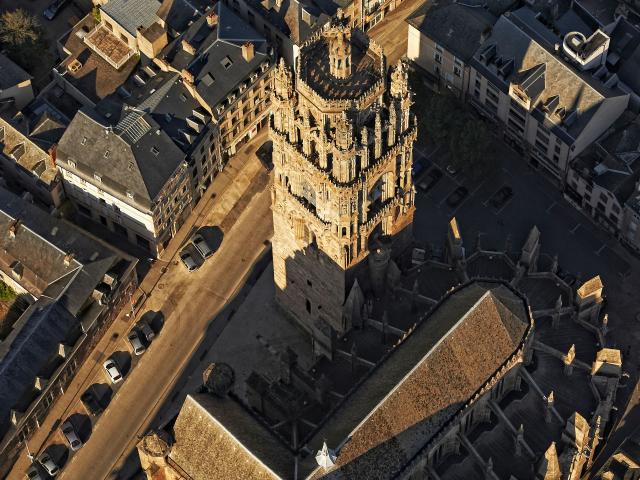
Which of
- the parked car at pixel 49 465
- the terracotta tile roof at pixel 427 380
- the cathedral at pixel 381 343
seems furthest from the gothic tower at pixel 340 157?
the parked car at pixel 49 465

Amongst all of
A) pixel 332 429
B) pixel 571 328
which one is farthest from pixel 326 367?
pixel 571 328

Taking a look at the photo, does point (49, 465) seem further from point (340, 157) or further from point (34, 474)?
point (340, 157)

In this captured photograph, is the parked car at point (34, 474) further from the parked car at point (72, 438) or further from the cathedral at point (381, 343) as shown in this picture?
the cathedral at point (381, 343)

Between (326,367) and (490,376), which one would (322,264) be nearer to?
(326,367)

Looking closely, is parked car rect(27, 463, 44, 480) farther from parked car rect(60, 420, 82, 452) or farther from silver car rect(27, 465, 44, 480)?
parked car rect(60, 420, 82, 452)

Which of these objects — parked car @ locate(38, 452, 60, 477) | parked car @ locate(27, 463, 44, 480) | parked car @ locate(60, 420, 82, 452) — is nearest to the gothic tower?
parked car @ locate(60, 420, 82, 452)
